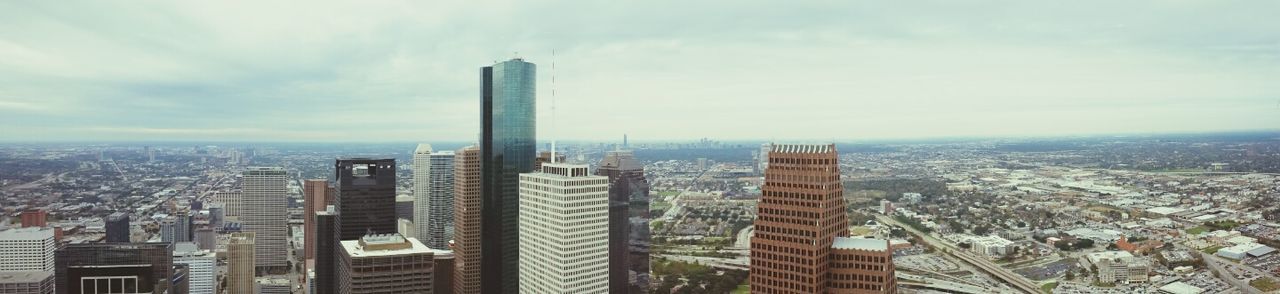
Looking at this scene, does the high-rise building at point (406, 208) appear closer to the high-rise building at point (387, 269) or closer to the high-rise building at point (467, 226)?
the high-rise building at point (467, 226)

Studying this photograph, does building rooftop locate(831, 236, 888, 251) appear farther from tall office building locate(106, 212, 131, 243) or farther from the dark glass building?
tall office building locate(106, 212, 131, 243)

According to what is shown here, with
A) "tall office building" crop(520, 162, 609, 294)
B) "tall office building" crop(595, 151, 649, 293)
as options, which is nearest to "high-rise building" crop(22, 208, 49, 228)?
"tall office building" crop(520, 162, 609, 294)

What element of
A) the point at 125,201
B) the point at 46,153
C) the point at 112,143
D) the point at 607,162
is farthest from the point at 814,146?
the point at 125,201

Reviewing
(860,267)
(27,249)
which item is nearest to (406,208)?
(27,249)

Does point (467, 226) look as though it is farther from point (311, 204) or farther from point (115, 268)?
point (311, 204)

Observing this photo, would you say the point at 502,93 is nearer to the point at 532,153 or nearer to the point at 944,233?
the point at 532,153

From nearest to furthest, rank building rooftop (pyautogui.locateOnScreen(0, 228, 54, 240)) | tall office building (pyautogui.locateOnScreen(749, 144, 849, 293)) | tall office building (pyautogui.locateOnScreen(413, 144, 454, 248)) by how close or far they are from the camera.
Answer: tall office building (pyautogui.locateOnScreen(749, 144, 849, 293)), building rooftop (pyautogui.locateOnScreen(0, 228, 54, 240)), tall office building (pyautogui.locateOnScreen(413, 144, 454, 248))
